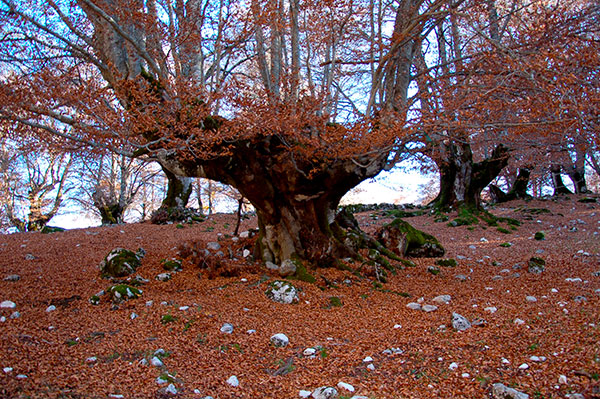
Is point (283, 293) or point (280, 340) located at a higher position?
point (283, 293)

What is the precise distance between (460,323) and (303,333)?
1.69 meters

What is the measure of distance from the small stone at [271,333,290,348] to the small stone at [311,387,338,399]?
987 mm

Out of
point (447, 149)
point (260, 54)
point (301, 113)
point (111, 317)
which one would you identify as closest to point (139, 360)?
point (111, 317)

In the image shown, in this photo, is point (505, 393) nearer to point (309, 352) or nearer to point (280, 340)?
point (309, 352)

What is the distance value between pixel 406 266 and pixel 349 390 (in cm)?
493

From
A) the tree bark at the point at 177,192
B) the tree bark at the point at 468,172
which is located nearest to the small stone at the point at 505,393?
the tree bark at the point at 177,192

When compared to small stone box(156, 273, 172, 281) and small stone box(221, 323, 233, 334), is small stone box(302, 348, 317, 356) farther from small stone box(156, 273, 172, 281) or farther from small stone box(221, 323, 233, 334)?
small stone box(156, 273, 172, 281)

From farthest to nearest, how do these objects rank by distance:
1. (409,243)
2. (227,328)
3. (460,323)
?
1. (409,243)
2. (227,328)
3. (460,323)

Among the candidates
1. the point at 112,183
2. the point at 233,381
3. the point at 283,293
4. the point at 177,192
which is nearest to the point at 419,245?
the point at 283,293

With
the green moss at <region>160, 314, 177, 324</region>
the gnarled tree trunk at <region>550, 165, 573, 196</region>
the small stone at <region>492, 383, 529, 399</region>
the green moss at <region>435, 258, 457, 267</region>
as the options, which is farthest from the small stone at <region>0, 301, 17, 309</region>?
the gnarled tree trunk at <region>550, 165, 573, 196</region>

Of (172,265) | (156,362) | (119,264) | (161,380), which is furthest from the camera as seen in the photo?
(172,265)

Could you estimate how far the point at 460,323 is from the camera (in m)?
3.83

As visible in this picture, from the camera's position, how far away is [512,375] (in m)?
2.68

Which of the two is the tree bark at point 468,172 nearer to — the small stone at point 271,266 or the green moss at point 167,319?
the small stone at point 271,266
